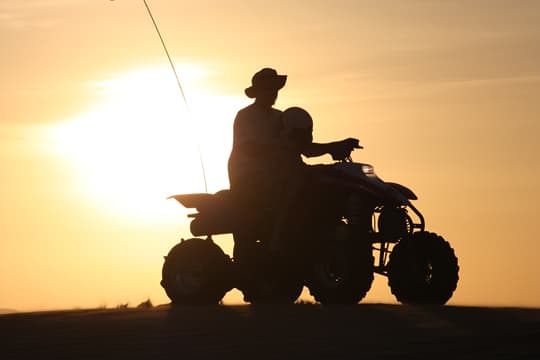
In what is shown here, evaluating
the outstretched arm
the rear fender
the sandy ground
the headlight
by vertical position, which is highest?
the outstretched arm

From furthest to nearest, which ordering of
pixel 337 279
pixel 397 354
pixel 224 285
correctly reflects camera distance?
pixel 224 285 → pixel 337 279 → pixel 397 354

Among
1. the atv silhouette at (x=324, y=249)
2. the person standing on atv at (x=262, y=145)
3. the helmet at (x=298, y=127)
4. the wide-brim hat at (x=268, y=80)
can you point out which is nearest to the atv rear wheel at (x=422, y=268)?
the atv silhouette at (x=324, y=249)

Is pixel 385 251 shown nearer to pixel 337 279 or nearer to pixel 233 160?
pixel 337 279

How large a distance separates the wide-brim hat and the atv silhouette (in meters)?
1.47

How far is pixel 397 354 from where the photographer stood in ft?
32.0

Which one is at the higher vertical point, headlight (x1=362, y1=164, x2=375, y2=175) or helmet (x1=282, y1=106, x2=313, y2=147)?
helmet (x1=282, y1=106, x2=313, y2=147)

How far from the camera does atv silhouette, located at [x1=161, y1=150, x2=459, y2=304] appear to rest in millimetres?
15367

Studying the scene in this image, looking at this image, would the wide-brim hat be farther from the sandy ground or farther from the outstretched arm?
the sandy ground

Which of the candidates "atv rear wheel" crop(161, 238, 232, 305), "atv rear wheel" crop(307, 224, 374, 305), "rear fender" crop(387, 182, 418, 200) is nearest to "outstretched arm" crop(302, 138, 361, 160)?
"rear fender" crop(387, 182, 418, 200)

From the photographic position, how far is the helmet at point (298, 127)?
16.6m

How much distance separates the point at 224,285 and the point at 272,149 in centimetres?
225

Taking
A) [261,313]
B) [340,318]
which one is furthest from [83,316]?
[340,318]

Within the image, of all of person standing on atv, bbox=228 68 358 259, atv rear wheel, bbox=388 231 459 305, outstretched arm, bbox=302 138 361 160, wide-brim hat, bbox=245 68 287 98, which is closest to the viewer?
atv rear wheel, bbox=388 231 459 305

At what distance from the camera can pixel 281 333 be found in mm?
11516
